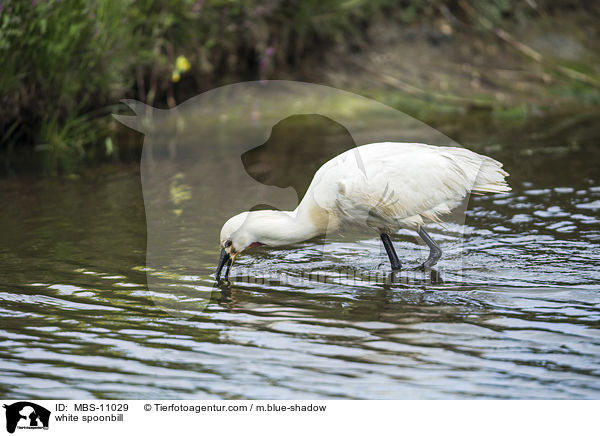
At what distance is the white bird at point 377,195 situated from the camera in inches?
235

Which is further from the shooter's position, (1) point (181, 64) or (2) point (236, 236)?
(1) point (181, 64)

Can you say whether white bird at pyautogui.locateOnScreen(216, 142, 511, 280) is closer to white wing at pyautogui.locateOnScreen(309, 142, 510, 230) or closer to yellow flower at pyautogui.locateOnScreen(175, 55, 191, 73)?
white wing at pyautogui.locateOnScreen(309, 142, 510, 230)

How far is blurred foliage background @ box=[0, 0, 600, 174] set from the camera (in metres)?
10.2

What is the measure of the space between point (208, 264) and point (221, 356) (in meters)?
1.86

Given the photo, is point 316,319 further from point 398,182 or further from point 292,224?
point 398,182

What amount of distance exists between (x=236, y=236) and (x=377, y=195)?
3.49 feet

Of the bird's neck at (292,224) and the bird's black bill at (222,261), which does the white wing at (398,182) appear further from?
the bird's black bill at (222,261)
